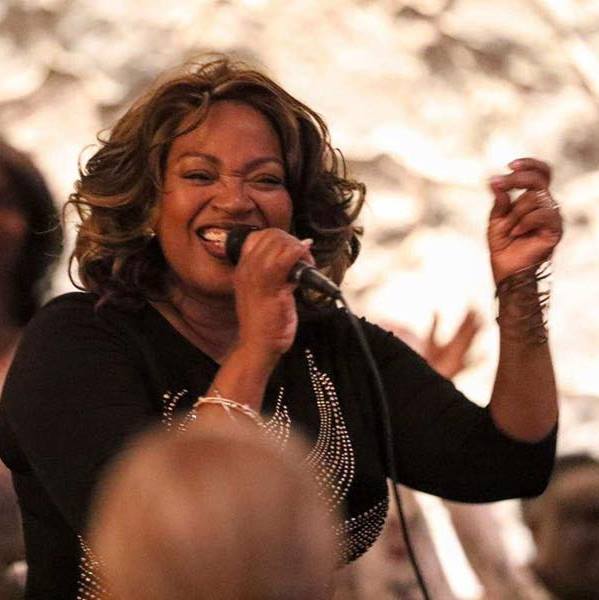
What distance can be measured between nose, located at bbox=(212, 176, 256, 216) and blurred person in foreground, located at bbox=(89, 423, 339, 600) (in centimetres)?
67

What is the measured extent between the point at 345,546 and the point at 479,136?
1.09m

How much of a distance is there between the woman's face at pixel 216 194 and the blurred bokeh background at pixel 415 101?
818mm

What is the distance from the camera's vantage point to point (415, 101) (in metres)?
2.45

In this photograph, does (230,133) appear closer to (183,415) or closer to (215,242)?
(215,242)

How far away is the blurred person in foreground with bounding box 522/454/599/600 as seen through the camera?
2285mm

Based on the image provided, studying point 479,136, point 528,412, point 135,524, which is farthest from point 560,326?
point 135,524

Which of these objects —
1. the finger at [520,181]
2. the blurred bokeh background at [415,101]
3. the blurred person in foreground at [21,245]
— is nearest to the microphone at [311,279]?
the finger at [520,181]

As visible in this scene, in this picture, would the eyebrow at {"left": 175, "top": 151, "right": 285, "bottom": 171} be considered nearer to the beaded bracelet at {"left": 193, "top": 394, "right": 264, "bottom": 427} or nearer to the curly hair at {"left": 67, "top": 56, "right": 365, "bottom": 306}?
the curly hair at {"left": 67, "top": 56, "right": 365, "bottom": 306}

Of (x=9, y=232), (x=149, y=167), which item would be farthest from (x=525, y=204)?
(x=9, y=232)

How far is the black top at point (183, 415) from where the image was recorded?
4.45 feet

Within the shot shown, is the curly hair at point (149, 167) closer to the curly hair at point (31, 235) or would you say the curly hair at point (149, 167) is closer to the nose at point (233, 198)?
the nose at point (233, 198)

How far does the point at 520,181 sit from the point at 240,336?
0.32 m

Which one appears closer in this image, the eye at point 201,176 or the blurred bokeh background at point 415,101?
the eye at point 201,176

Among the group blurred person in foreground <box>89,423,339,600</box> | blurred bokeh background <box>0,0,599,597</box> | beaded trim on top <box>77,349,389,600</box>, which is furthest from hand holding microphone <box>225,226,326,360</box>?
blurred bokeh background <box>0,0,599,597</box>
